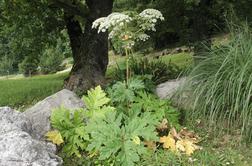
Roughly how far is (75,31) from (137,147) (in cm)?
943

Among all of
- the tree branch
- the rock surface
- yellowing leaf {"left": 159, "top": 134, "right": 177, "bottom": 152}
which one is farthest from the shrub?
the tree branch

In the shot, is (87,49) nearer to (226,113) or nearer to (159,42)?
(226,113)

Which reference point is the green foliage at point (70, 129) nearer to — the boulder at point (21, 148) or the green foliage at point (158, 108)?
the boulder at point (21, 148)

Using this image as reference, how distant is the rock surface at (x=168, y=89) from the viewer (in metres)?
6.84

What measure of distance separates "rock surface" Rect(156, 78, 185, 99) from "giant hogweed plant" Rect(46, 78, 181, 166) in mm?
572

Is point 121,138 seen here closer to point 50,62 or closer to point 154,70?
point 154,70

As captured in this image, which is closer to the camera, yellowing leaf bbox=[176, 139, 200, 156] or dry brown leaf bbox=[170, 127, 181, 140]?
yellowing leaf bbox=[176, 139, 200, 156]

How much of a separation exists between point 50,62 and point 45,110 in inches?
1202

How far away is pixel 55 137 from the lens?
5531 mm

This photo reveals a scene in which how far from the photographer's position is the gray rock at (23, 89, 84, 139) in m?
5.92

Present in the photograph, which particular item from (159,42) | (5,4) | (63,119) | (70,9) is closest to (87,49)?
(70,9)

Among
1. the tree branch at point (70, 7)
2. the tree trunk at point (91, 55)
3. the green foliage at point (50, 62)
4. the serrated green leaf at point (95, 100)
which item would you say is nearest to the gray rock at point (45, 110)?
the serrated green leaf at point (95, 100)

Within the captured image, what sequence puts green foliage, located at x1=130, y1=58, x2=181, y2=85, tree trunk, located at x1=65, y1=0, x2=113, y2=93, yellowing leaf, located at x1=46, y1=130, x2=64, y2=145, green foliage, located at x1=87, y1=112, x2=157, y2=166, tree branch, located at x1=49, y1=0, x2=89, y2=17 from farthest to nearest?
tree trunk, located at x1=65, y1=0, x2=113, y2=93
tree branch, located at x1=49, y1=0, x2=89, y2=17
green foliage, located at x1=130, y1=58, x2=181, y2=85
yellowing leaf, located at x1=46, y1=130, x2=64, y2=145
green foliage, located at x1=87, y1=112, x2=157, y2=166

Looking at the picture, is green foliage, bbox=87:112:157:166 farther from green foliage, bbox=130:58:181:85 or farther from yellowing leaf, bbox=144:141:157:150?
green foliage, bbox=130:58:181:85
